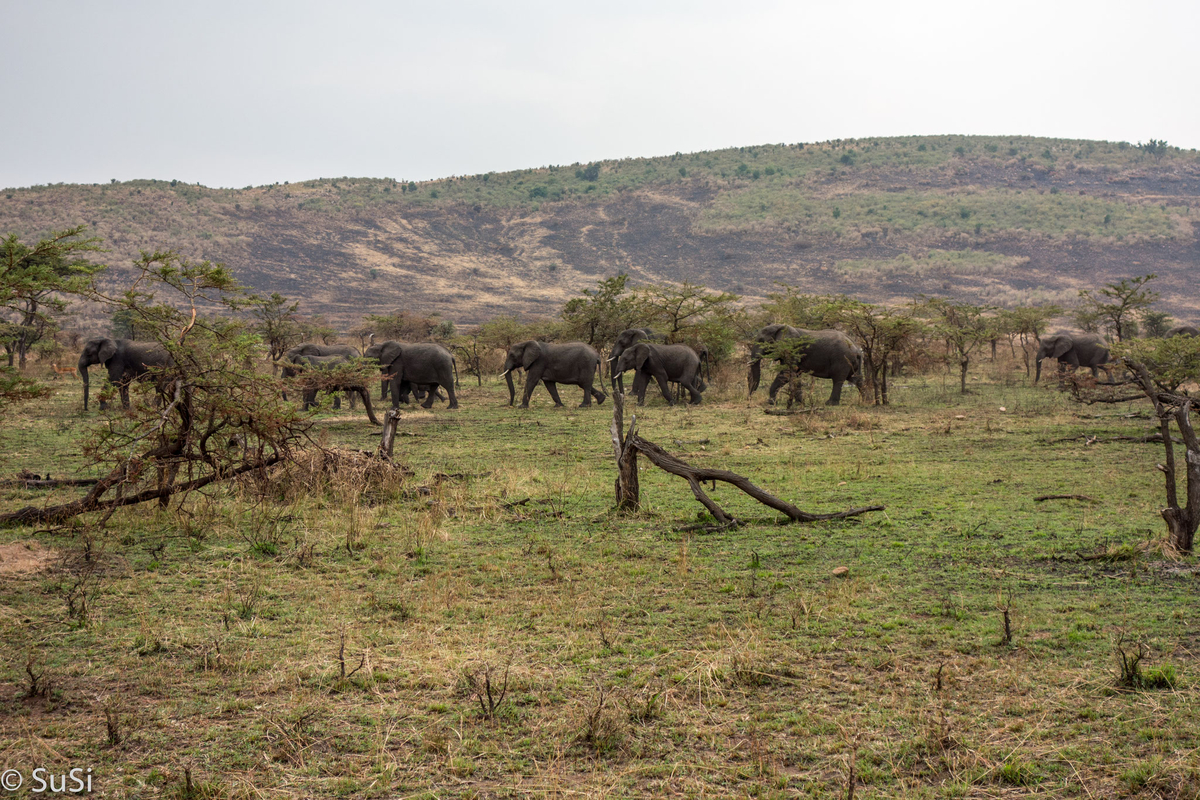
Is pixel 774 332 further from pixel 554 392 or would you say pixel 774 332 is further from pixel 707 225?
pixel 707 225

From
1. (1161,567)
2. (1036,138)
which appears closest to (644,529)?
(1161,567)

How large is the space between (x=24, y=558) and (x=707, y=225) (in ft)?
277

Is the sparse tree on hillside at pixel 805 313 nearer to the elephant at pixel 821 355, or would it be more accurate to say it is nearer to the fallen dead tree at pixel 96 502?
the elephant at pixel 821 355

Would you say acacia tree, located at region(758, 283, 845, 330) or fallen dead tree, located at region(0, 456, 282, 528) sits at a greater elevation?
acacia tree, located at region(758, 283, 845, 330)

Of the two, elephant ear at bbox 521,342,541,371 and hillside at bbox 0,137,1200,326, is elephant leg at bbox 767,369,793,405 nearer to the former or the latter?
elephant ear at bbox 521,342,541,371

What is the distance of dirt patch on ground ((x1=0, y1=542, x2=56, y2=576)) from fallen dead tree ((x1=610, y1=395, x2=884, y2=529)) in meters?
5.45

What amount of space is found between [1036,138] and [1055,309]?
88.1m

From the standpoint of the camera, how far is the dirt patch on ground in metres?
7.28

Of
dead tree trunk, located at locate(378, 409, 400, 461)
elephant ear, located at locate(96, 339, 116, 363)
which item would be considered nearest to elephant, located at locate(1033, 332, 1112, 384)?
dead tree trunk, located at locate(378, 409, 400, 461)

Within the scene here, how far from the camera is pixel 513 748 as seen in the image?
4449mm

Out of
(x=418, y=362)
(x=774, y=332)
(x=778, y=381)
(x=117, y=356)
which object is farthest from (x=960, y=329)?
(x=117, y=356)

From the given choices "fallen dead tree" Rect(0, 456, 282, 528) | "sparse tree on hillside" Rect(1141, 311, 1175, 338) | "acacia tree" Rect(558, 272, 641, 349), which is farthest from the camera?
"sparse tree on hillside" Rect(1141, 311, 1175, 338)

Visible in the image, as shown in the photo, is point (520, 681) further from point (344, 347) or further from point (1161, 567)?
point (344, 347)

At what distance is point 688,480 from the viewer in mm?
9352
